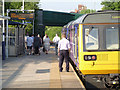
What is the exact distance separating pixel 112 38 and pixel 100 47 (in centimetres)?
Result: 48

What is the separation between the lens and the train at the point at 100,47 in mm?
10141

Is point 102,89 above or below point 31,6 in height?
below

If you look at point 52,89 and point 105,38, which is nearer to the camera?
point 52,89

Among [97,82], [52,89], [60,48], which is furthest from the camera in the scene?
[60,48]

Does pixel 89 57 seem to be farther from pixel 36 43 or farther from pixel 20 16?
pixel 36 43

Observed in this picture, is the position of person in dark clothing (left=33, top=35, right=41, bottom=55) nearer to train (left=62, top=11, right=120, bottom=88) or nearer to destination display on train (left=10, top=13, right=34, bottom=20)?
destination display on train (left=10, top=13, right=34, bottom=20)

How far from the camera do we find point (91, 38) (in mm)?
10266

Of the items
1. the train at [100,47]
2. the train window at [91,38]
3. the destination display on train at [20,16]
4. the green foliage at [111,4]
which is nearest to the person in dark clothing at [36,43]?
the destination display on train at [20,16]

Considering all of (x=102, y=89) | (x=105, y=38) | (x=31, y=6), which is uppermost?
(x=31, y=6)

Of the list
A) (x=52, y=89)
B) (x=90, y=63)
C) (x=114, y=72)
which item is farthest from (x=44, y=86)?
(x=114, y=72)

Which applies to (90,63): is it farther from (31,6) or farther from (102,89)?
(31,6)

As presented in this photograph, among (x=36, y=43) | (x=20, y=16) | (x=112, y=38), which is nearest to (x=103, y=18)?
(x=112, y=38)

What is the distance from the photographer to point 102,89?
1055 centimetres

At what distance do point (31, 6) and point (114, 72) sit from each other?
4046 cm
